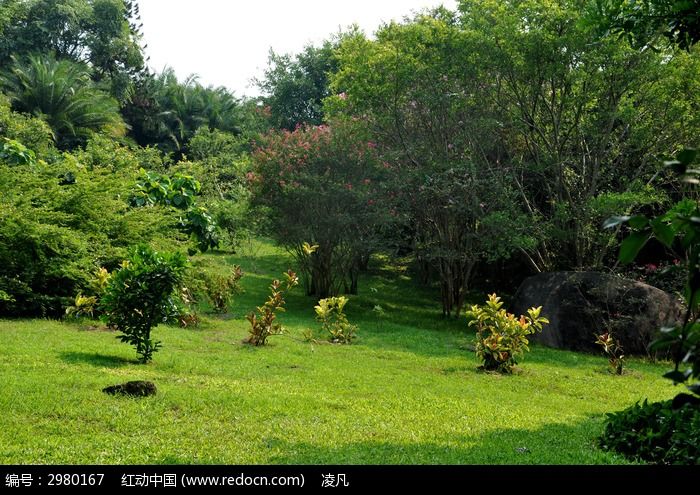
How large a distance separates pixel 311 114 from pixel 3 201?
21309 mm

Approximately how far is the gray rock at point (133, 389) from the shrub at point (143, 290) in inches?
74.0

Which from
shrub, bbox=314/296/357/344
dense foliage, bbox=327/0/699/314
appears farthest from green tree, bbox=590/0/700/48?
dense foliage, bbox=327/0/699/314

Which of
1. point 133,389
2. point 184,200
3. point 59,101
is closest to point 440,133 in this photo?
point 184,200

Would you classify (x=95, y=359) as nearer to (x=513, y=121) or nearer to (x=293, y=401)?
(x=293, y=401)

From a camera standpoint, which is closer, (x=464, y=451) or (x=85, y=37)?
(x=464, y=451)

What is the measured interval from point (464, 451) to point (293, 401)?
1.88 meters

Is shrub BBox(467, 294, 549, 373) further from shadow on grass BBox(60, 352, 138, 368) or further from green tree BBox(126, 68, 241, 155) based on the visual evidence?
green tree BBox(126, 68, 241, 155)

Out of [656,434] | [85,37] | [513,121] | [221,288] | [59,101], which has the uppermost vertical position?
[85,37]

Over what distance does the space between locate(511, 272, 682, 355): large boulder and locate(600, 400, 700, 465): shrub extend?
712 centimetres

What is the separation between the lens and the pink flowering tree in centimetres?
1531

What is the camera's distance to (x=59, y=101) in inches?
1151

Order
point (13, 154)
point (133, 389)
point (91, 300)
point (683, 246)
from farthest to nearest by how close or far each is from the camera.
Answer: point (13, 154) < point (91, 300) < point (133, 389) < point (683, 246)

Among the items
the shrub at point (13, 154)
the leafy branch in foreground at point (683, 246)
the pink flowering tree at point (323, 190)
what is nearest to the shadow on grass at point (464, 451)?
the leafy branch in foreground at point (683, 246)
